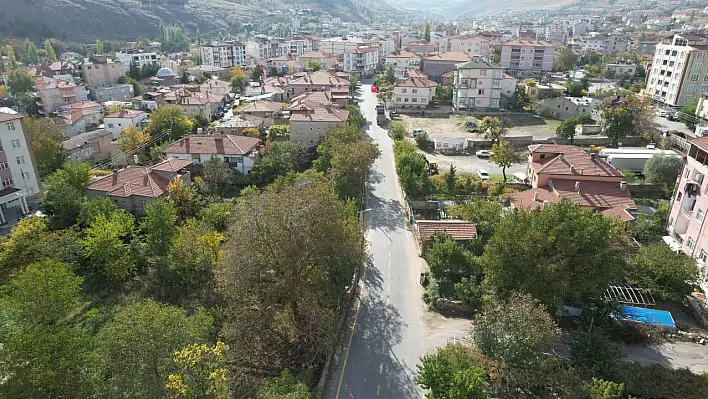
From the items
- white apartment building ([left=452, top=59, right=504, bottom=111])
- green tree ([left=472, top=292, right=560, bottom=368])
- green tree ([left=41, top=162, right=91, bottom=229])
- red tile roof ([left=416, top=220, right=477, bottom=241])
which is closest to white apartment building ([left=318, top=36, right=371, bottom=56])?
white apartment building ([left=452, top=59, right=504, bottom=111])

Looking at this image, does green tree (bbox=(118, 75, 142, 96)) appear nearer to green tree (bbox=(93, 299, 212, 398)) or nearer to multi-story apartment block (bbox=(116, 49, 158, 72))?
multi-story apartment block (bbox=(116, 49, 158, 72))

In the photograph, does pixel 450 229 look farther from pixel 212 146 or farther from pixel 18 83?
pixel 18 83

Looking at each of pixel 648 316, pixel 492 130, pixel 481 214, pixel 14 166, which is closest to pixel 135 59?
pixel 14 166

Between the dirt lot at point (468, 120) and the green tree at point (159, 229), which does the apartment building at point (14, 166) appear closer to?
the green tree at point (159, 229)

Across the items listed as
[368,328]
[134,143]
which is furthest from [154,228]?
[134,143]

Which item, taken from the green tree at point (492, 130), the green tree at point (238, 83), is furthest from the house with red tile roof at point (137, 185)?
the green tree at point (238, 83)
